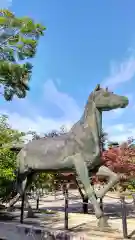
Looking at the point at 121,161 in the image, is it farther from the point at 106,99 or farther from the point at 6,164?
the point at 106,99

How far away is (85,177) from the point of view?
5020mm

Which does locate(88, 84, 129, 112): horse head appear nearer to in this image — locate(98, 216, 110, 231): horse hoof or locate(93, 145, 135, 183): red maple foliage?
locate(98, 216, 110, 231): horse hoof

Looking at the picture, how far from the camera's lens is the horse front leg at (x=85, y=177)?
4.76m

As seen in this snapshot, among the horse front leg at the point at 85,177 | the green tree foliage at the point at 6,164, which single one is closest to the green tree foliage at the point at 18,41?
the green tree foliage at the point at 6,164

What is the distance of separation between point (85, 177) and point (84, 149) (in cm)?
55

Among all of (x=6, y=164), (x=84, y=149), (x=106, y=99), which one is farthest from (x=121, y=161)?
(x=106, y=99)

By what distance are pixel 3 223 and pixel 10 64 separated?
13.7 feet

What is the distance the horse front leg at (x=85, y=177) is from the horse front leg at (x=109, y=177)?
1.10 feet

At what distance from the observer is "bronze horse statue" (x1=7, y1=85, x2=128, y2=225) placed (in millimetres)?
5176

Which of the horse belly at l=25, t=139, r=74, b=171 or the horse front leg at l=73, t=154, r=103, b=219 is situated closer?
the horse front leg at l=73, t=154, r=103, b=219

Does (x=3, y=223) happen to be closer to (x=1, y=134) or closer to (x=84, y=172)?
(x=84, y=172)

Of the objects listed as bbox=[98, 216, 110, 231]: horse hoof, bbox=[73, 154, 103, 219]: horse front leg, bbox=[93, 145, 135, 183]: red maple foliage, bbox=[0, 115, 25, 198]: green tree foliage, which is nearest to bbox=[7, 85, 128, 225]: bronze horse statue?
bbox=[73, 154, 103, 219]: horse front leg

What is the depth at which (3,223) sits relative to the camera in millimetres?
5785

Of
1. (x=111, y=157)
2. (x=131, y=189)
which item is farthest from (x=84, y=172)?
(x=131, y=189)
